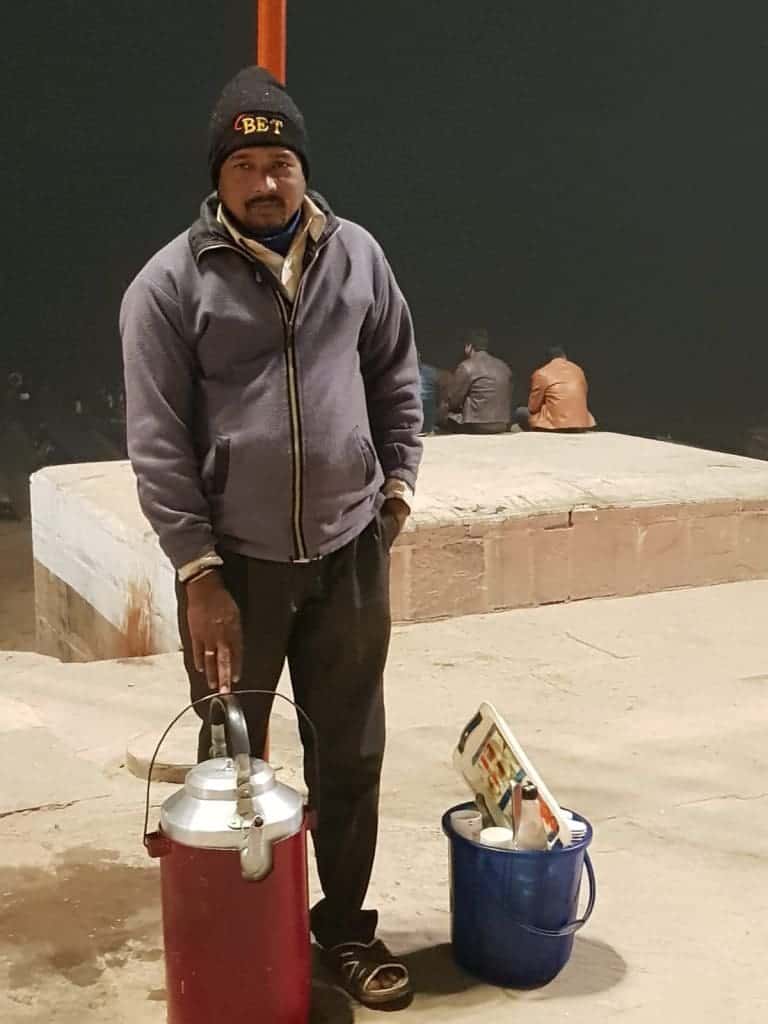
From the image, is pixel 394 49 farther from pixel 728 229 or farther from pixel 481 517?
pixel 481 517

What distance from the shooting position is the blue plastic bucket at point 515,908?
94.0 inches

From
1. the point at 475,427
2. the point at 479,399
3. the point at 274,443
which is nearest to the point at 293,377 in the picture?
the point at 274,443

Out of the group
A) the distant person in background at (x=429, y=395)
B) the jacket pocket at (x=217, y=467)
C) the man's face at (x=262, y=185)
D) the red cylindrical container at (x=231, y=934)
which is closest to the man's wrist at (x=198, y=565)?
the jacket pocket at (x=217, y=467)

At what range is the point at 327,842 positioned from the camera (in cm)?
244

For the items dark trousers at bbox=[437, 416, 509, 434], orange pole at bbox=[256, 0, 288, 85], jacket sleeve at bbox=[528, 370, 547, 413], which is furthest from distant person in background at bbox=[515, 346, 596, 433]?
orange pole at bbox=[256, 0, 288, 85]

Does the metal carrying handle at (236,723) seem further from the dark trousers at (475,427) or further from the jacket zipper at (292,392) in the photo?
the dark trousers at (475,427)

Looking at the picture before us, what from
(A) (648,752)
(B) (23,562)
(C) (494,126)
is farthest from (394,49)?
(A) (648,752)

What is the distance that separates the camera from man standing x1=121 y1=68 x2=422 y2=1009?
2.17m

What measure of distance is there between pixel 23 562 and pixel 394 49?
1427 centimetres

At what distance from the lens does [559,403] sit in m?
8.58

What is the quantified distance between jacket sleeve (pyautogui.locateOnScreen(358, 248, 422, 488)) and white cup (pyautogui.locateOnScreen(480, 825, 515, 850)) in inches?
26.6

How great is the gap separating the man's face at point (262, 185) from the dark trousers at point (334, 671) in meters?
0.59

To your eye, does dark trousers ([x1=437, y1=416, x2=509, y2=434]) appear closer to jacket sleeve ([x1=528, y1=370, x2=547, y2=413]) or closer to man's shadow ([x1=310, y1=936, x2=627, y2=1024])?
jacket sleeve ([x1=528, y1=370, x2=547, y2=413])

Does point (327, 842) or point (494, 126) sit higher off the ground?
point (494, 126)
